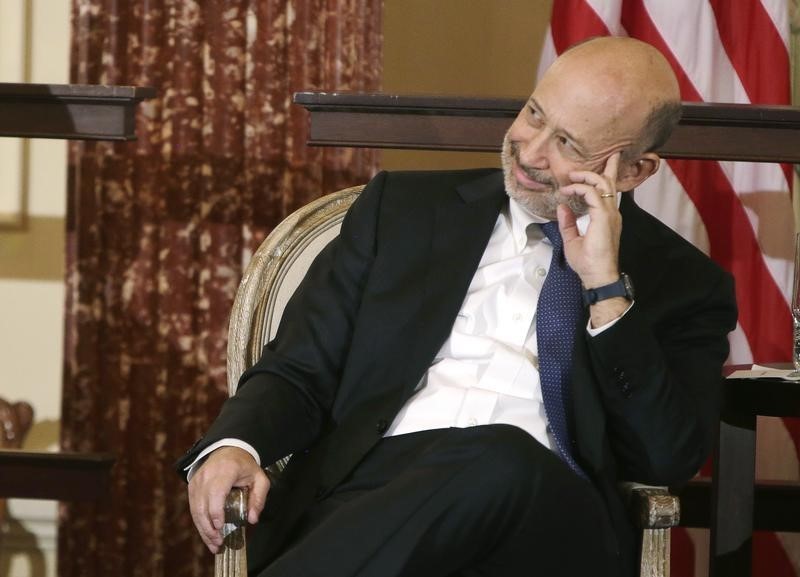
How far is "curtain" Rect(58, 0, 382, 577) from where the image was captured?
279cm

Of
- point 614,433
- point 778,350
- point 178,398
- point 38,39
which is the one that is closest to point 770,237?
point 778,350

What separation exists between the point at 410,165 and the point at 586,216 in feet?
4.76

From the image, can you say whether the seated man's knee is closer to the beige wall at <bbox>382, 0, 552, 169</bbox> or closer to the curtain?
the curtain

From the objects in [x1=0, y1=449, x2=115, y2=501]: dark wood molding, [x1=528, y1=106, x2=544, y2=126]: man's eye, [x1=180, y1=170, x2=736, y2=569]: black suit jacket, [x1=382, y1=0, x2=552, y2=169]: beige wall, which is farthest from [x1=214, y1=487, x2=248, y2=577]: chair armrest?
[x1=382, y1=0, x2=552, y2=169]: beige wall

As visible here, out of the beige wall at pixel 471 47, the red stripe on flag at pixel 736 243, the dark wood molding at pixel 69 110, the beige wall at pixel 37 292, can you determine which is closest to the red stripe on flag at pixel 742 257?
the red stripe on flag at pixel 736 243

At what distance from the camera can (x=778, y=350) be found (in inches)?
113

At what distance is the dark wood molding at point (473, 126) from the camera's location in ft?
7.63

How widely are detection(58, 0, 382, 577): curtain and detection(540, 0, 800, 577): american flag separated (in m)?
0.61

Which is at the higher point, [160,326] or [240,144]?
[240,144]

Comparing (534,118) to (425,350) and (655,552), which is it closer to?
(425,350)

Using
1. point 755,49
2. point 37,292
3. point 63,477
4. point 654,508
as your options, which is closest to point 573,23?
point 755,49

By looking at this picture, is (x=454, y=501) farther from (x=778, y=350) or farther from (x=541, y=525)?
(x=778, y=350)

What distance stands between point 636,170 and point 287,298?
649mm

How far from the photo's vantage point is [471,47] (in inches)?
138
